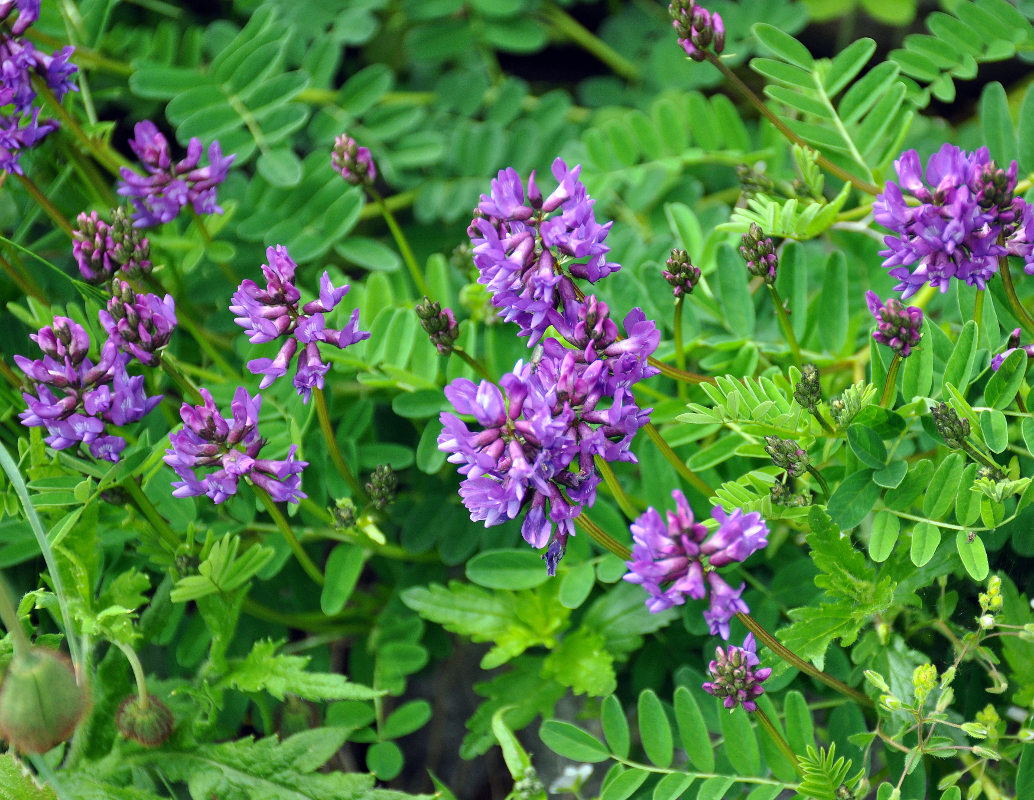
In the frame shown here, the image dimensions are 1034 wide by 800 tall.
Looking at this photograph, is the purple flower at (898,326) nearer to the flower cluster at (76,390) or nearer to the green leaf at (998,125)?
the green leaf at (998,125)

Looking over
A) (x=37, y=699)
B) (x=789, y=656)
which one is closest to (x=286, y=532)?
(x=37, y=699)

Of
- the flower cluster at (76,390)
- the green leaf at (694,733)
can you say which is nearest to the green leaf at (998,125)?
the green leaf at (694,733)

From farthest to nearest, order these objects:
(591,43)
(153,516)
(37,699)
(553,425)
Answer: (591,43) → (153,516) → (37,699) → (553,425)

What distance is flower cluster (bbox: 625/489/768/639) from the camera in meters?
1.39

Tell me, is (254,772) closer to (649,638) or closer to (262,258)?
(649,638)

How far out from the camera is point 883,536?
1.85 metres

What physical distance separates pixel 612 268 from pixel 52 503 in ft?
3.94

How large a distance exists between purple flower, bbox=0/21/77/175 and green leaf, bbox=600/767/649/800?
1.79 meters

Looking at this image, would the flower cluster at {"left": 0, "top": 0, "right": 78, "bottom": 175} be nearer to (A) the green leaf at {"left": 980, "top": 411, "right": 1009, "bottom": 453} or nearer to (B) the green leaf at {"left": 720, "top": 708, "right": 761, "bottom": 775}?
(B) the green leaf at {"left": 720, "top": 708, "right": 761, "bottom": 775}

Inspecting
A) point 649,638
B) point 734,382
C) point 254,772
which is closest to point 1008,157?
point 734,382

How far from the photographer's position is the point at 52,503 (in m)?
1.93

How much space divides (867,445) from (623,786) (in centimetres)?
82

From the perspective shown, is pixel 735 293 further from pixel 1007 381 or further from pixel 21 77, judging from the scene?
pixel 21 77

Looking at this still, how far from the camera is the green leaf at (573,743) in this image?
1.99 meters
